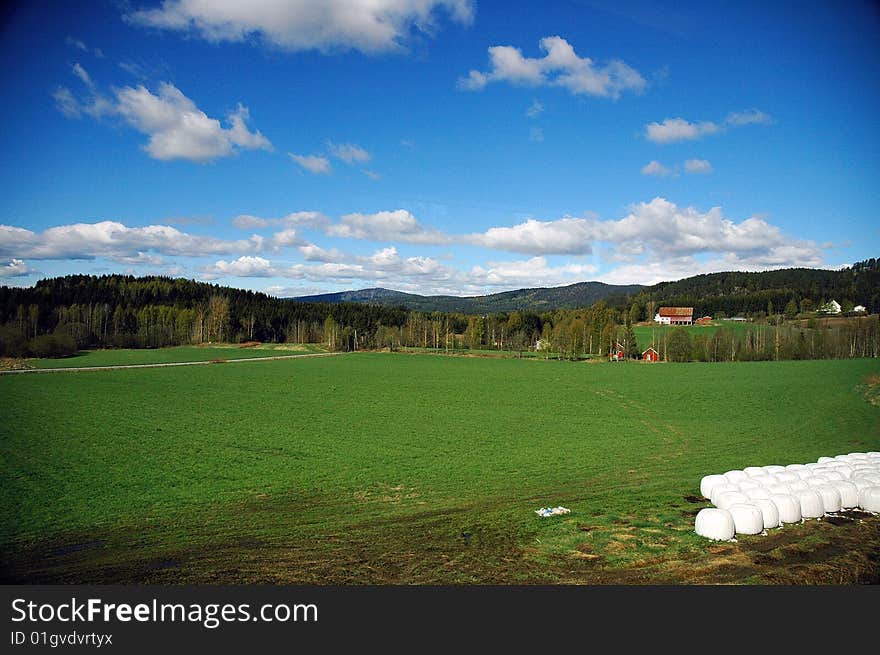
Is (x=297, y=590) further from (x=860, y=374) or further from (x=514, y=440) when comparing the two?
(x=860, y=374)

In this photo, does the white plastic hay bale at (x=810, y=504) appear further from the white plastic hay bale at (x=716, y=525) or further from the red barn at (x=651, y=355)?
Answer: the red barn at (x=651, y=355)

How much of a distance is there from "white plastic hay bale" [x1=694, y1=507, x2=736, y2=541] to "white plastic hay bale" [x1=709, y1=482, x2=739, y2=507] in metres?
1.83

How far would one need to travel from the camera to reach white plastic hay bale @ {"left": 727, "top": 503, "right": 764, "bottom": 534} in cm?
1109

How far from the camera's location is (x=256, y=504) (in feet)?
48.9

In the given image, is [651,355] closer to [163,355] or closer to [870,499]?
[163,355]

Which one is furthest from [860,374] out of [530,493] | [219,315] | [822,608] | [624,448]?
[219,315]

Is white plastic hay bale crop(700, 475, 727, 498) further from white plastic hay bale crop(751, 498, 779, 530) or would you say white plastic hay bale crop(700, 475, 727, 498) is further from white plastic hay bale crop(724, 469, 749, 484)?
white plastic hay bale crop(751, 498, 779, 530)

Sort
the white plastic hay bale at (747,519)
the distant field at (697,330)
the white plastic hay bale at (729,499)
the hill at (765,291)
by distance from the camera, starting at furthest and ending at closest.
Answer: the distant field at (697,330), the hill at (765,291), the white plastic hay bale at (729,499), the white plastic hay bale at (747,519)

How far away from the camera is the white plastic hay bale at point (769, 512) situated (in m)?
11.4

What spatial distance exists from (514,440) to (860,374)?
39774 millimetres

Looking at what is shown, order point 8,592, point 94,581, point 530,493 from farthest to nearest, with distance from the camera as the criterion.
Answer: point 530,493
point 94,581
point 8,592

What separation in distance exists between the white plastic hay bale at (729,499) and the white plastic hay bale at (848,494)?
2.35 meters

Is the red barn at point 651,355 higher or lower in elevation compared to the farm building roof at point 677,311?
lower

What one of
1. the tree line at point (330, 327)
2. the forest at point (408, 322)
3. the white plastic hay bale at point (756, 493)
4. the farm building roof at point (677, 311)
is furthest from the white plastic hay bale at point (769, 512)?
the farm building roof at point (677, 311)
